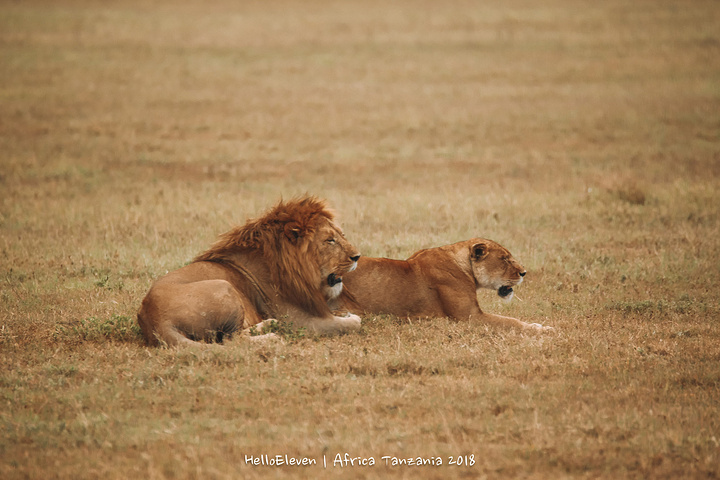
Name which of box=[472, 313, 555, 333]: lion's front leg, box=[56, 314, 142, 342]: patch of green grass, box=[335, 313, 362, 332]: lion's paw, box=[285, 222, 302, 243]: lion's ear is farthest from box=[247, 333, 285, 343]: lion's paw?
box=[472, 313, 555, 333]: lion's front leg

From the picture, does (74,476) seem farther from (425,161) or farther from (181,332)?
(425,161)

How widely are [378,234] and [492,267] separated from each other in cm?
376

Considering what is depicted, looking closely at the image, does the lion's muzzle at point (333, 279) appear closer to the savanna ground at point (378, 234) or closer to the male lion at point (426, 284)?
the male lion at point (426, 284)

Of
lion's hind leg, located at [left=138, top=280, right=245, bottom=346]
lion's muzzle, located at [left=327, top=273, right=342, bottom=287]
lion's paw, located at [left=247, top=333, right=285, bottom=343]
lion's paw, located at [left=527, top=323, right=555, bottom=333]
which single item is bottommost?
lion's paw, located at [left=247, top=333, right=285, bottom=343]

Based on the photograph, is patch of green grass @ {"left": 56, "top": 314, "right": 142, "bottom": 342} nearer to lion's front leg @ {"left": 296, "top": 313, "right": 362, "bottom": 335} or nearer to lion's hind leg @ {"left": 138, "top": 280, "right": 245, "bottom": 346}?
lion's hind leg @ {"left": 138, "top": 280, "right": 245, "bottom": 346}

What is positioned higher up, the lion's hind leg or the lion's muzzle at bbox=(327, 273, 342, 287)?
the lion's muzzle at bbox=(327, 273, 342, 287)

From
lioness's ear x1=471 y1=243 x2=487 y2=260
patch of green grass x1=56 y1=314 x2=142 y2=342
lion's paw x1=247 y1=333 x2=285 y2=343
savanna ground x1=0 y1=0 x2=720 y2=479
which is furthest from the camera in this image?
lioness's ear x1=471 y1=243 x2=487 y2=260

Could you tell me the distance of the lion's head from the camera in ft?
24.0

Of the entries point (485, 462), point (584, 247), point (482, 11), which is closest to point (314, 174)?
point (584, 247)

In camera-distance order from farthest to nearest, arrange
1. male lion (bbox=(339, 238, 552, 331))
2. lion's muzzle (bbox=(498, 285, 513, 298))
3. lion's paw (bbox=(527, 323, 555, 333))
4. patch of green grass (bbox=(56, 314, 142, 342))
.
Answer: lion's muzzle (bbox=(498, 285, 513, 298)) → male lion (bbox=(339, 238, 552, 331)) → lion's paw (bbox=(527, 323, 555, 333)) → patch of green grass (bbox=(56, 314, 142, 342))

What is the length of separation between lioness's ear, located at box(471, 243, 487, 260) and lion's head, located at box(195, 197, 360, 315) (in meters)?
1.39

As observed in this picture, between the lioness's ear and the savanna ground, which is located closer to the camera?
the savanna ground

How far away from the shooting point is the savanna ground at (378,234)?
5.10m

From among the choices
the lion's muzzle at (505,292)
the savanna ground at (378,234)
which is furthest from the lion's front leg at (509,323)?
the lion's muzzle at (505,292)
